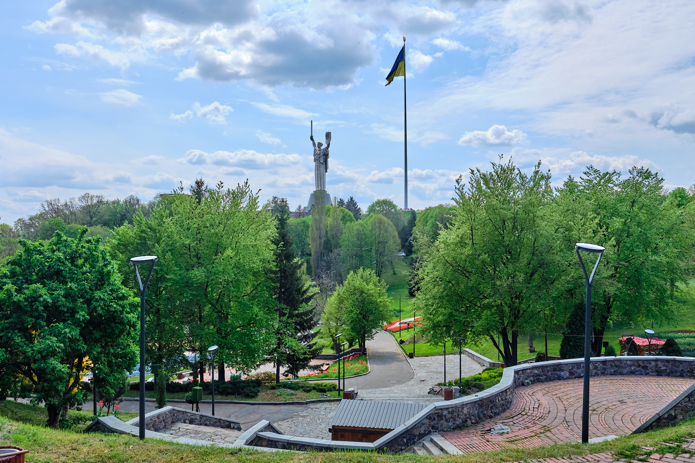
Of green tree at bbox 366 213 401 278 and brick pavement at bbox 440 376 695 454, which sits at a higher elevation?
green tree at bbox 366 213 401 278

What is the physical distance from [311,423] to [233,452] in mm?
9368

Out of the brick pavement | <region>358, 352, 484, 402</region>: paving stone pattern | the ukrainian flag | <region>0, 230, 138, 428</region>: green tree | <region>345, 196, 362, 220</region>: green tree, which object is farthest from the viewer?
<region>345, 196, 362, 220</region>: green tree

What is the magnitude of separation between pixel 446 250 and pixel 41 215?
79.7 m

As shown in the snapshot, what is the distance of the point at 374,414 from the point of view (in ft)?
46.4

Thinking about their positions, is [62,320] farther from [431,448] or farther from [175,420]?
[431,448]

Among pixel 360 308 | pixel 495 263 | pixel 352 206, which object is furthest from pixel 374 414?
pixel 352 206

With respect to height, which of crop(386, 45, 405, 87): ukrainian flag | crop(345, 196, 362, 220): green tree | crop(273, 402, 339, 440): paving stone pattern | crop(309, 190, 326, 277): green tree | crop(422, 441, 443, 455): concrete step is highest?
crop(386, 45, 405, 87): ukrainian flag

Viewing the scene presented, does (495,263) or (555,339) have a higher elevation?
(495,263)

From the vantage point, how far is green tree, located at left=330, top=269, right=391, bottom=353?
129 feet

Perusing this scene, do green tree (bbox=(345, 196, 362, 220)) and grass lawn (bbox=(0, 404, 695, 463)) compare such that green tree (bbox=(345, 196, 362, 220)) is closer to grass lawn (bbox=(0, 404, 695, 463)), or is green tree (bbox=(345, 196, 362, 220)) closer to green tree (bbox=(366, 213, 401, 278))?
green tree (bbox=(366, 213, 401, 278))

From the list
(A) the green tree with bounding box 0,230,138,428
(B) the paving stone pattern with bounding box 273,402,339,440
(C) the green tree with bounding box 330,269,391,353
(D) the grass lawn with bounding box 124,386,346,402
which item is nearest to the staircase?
(B) the paving stone pattern with bounding box 273,402,339,440

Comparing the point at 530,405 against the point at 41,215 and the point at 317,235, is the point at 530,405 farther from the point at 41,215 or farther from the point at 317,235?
the point at 41,215

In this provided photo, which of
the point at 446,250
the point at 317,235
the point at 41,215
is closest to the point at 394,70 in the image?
the point at 317,235

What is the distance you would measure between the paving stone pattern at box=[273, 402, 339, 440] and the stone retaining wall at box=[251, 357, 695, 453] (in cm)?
395
